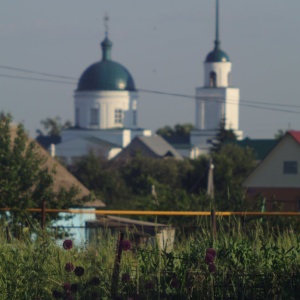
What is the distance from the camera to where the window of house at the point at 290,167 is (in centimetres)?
4644

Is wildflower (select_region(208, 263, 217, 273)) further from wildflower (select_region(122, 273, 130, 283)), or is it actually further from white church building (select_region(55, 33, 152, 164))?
white church building (select_region(55, 33, 152, 164))

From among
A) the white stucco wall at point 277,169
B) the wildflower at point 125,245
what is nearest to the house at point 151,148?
the white stucco wall at point 277,169

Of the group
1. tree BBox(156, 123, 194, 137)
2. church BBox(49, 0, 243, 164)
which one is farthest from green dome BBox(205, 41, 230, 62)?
tree BBox(156, 123, 194, 137)

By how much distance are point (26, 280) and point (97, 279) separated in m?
0.57

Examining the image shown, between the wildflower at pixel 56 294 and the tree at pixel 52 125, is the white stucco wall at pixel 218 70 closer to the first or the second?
the tree at pixel 52 125

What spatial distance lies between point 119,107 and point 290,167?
268 feet

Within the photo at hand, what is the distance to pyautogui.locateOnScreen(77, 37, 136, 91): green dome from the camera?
394 feet

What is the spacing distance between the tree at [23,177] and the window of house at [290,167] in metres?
28.0

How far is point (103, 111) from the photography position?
127562 millimetres

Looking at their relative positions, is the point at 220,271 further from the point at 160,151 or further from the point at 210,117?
the point at 210,117

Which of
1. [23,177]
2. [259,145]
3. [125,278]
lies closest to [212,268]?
[125,278]

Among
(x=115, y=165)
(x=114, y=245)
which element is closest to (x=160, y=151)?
(x=115, y=165)

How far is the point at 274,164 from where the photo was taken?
46344 millimetres

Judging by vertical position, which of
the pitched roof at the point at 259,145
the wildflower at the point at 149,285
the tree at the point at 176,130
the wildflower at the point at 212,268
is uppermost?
the tree at the point at 176,130
